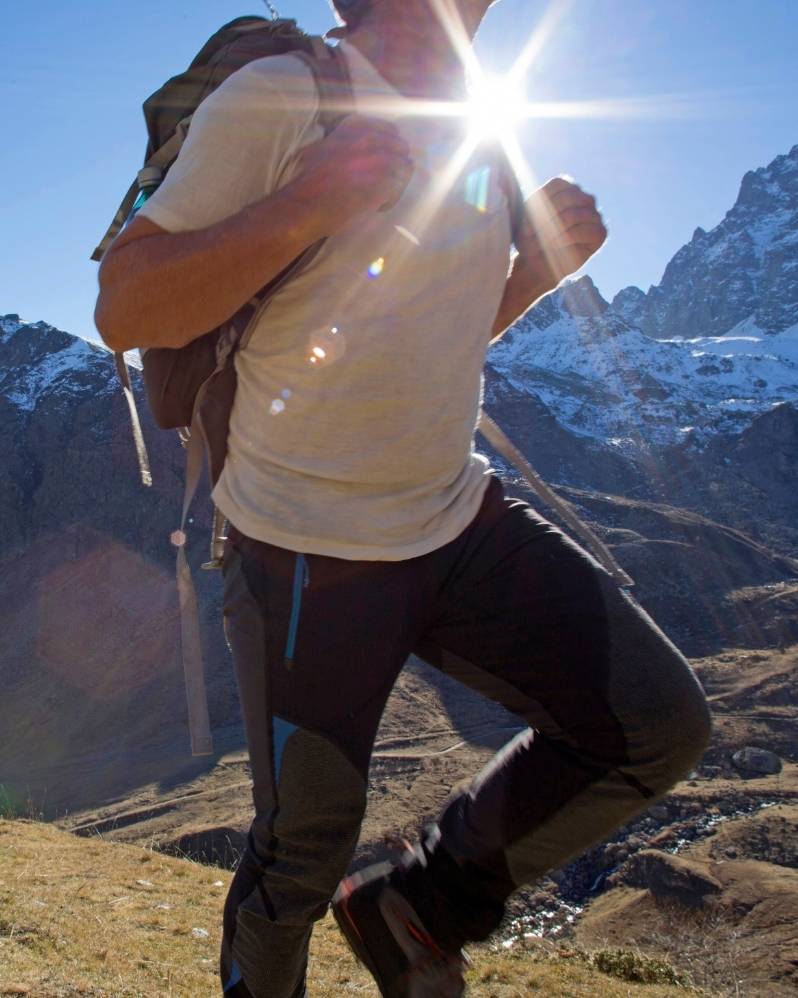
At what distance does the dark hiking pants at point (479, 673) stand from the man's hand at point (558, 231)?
731 mm

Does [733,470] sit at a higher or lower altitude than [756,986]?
higher

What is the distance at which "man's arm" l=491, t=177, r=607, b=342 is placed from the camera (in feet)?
6.12

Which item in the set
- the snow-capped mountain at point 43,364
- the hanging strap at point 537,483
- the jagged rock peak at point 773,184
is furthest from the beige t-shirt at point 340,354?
the jagged rock peak at point 773,184

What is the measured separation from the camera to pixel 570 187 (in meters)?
1.88

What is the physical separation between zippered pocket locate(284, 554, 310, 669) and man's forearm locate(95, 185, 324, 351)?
0.46 m

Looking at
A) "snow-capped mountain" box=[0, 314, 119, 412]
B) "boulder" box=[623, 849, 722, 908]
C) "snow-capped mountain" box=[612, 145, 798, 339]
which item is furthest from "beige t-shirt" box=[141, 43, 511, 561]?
"snow-capped mountain" box=[612, 145, 798, 339]

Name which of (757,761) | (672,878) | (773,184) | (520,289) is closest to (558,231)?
(520,289)

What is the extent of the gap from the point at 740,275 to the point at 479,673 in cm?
16039

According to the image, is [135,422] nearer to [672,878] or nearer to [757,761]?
[672,878]

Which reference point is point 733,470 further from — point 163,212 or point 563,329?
point 163,212

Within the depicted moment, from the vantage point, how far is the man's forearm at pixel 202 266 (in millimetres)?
1373

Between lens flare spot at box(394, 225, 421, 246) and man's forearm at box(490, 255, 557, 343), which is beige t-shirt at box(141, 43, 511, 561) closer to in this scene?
lens flare spot at box(394, 225, 421, 246)

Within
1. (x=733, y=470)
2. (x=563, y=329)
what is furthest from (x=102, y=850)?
(x=563, y=329)

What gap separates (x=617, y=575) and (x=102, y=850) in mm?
5498
